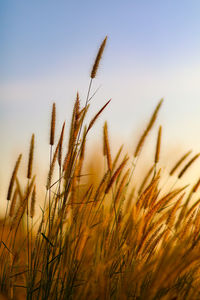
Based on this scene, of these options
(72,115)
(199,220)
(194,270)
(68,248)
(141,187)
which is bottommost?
(194,270)

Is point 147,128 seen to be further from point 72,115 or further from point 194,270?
point 194,270

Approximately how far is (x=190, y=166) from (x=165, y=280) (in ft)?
4.06

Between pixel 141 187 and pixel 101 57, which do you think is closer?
pixel 101 57

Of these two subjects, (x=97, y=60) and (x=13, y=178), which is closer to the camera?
(x=97, y=60)

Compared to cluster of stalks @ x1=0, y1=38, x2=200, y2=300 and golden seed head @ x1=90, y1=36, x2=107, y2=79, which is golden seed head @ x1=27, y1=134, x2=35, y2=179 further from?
golden seed head @ x1=90, y1=36, x2=107, y2=79

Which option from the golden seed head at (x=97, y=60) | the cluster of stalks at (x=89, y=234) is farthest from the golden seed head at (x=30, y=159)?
the golden seed head at (x=97, y=60)

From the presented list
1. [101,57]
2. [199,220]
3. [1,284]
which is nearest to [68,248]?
[1,284]

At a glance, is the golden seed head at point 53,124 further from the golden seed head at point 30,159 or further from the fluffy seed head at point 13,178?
the fluffy seed head at point 13,178

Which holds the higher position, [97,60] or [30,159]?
[97,60]

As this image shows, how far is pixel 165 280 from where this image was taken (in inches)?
36.0

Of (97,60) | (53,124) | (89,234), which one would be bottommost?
(89,234)

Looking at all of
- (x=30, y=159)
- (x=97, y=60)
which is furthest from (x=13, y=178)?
(x=97, y=60)

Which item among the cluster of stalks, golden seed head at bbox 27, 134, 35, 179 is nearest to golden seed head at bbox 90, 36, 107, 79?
the cluster of stalks

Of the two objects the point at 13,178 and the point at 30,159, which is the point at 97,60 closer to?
the point at 30,159
